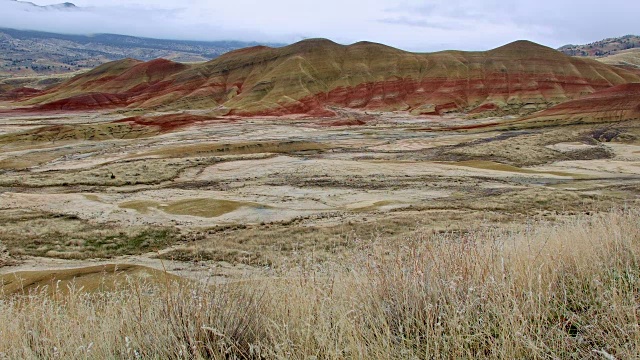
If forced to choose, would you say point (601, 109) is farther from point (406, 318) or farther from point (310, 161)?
point (406, 318)

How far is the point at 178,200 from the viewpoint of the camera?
35.9 meters

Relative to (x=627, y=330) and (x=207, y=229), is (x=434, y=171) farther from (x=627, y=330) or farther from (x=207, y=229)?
(x=627, y=330)

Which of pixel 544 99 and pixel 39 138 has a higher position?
pixel 544 99

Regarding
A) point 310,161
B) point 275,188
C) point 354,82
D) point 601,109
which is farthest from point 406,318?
point 354,82

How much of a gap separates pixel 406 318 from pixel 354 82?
14608cm

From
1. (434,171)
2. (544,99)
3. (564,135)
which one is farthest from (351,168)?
(544,99)

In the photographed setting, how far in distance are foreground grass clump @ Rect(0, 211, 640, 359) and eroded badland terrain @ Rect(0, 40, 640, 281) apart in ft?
5.39

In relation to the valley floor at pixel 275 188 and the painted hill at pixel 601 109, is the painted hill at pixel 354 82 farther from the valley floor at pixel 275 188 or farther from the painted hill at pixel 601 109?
the valley floor at pixel 275 188

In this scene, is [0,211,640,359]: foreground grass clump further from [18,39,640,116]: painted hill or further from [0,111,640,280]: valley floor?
[18,39,640,116]: painted hill

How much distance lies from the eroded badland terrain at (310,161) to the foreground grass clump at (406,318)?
64.6 inches

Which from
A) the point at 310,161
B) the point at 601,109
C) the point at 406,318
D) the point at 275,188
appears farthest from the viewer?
the point at 601,109

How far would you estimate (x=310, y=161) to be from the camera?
54.8m

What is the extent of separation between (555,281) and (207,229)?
24.4 m

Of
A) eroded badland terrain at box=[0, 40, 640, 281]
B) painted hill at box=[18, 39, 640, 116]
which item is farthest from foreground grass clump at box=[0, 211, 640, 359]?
painted hill at box=[18, 39, 640, 116]
